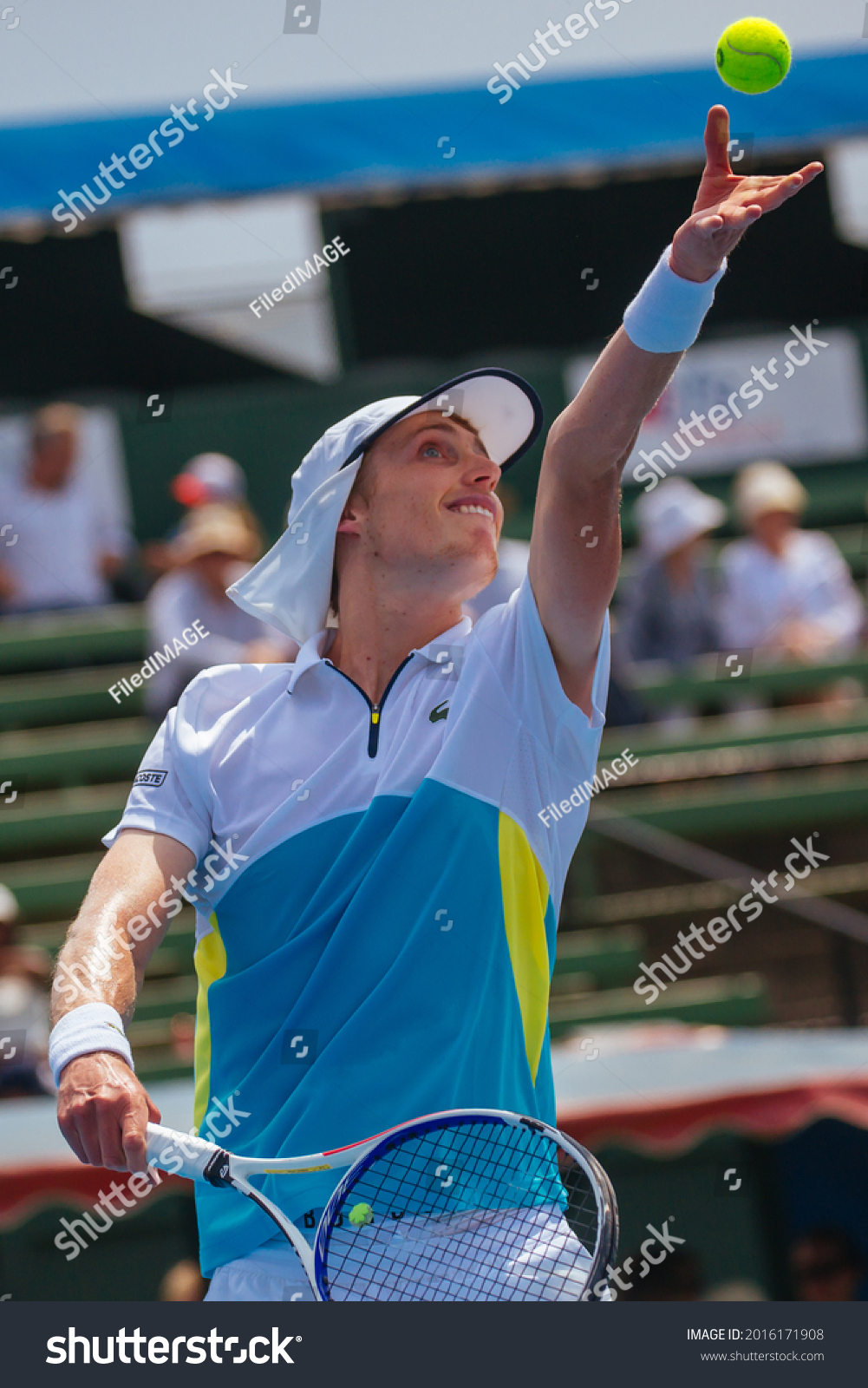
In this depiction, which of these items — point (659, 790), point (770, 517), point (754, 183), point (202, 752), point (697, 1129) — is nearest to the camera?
point (754, 183)

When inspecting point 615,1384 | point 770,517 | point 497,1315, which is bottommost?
point 615,1384

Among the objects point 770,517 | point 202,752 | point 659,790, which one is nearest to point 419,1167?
point 202,752

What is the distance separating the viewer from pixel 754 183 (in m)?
2.17

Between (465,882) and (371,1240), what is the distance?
0.52 metres

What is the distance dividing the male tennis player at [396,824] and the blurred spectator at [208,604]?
384 centimetres

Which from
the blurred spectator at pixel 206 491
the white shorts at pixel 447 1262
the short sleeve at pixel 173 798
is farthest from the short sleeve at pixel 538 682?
the blurred spectator at pixel 206 491

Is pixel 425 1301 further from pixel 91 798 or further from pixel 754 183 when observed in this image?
pixel 91 798

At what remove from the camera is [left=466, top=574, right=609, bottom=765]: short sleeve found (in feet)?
7.74

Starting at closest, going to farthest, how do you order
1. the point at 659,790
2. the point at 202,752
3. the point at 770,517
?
the point at 202,752 → the point at 659,790 → the point at 770,517

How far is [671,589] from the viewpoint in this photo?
7.52 metres

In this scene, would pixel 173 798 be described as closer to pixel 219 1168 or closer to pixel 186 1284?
pixel 219 1168

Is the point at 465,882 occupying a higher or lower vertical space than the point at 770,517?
lower

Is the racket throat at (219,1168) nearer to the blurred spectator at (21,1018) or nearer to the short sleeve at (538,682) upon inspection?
the short sleeve at (538,682)

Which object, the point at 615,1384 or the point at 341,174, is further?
the point at 341,174
